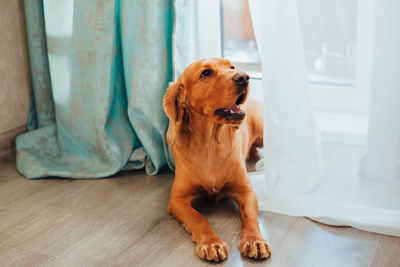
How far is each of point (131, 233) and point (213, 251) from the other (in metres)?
0.35

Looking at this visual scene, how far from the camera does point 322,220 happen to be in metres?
1.59

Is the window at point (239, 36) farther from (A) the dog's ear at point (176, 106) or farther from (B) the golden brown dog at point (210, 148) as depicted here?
(A) the dog's ear at point (176, 106)

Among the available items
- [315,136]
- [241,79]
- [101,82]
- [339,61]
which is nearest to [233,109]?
[241,79]

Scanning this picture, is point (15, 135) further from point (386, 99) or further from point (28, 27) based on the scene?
point (386, 99)

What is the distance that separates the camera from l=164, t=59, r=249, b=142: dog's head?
1.49m

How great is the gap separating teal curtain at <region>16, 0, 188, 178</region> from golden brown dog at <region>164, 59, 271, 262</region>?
0.38m

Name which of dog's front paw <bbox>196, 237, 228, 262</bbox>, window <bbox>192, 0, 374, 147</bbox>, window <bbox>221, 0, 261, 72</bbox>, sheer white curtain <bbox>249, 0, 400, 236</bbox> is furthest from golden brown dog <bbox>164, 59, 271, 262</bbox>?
window <bbox>221, 0, 261, 72</bbox>

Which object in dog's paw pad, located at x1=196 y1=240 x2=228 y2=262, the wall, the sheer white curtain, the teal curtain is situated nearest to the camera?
dog's paw pad, located at x1=196 y1=240 x2=228 y2=262

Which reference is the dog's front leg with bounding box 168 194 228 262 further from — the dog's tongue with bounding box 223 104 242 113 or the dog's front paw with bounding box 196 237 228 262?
the dog's tongue with bounding box 223 104 242 113

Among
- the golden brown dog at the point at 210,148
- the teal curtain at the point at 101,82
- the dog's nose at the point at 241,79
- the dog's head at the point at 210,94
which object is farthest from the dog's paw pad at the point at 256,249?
the teal curtain at the point at 101,82

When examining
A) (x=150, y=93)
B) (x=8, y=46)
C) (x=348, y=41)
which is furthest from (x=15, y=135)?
(x=348, y=41)

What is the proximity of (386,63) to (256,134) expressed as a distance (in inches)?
28.5

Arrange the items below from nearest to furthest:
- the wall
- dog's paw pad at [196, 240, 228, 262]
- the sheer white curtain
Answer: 1. dog's paw pad at [196, 240, 228, 262]
2. the sheer white curtain
3. the wall

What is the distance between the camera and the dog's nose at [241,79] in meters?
1.47
